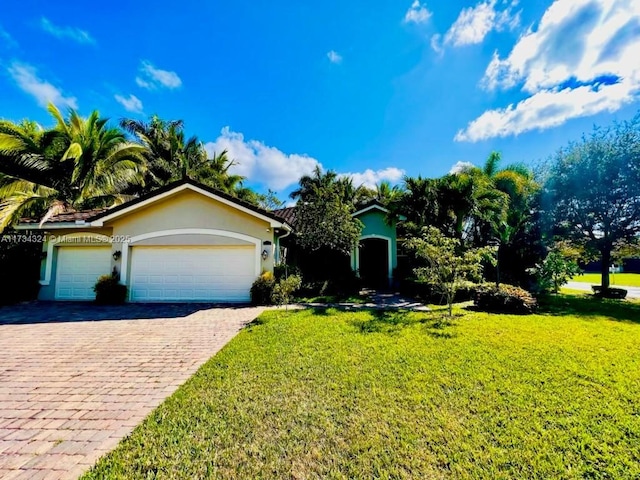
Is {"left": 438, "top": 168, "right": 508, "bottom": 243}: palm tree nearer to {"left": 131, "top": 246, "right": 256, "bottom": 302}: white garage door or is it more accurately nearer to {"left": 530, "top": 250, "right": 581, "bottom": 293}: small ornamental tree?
{"left": 530, "top": 250, "right": 581, "bottom": 293}: small ornamental tree

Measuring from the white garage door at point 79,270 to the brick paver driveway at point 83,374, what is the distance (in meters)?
2.64

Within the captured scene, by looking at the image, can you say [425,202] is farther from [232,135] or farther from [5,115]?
[5,115]

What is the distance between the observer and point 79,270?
13062mm

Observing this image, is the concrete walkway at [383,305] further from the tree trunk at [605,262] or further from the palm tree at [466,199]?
the tree trunk at [605,262]

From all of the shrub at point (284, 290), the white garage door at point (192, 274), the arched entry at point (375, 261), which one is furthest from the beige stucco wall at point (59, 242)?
the arched entry at point (375, 261)

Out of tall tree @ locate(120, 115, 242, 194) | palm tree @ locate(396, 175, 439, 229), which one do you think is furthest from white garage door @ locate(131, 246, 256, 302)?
tall tree @ locate(120, 115, 242, 194)

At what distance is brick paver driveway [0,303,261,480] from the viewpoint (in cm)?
316

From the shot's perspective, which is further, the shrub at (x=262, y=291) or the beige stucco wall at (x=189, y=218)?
the beige stucco wall at (x=189, y=218)

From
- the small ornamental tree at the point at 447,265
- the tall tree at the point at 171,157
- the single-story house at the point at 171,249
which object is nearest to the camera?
the small ornamental tree at the point at 447,265

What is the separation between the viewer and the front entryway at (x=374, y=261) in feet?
61.7

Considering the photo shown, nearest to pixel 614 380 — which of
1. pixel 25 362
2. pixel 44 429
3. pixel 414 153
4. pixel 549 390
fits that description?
pixel 549 390

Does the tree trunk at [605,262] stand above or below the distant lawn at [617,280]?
above

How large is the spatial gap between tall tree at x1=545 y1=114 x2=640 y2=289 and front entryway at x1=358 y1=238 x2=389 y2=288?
10.6 m

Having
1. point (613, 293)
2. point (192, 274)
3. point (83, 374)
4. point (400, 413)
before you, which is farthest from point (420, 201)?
point (83, 374)
